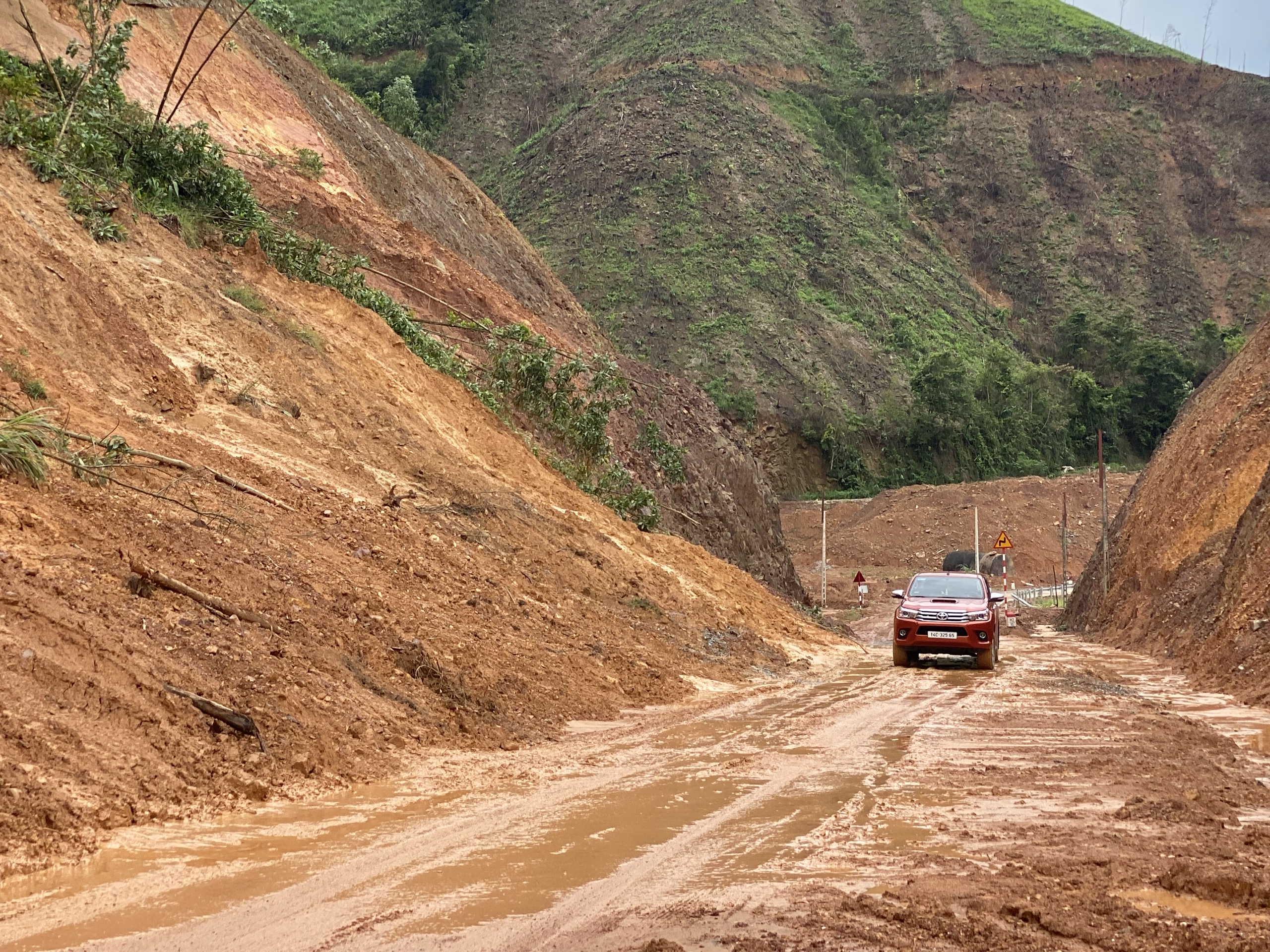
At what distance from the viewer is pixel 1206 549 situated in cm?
2445

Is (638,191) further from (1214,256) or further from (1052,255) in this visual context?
(1214,256)

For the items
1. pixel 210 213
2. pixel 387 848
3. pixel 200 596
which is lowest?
pixel 387 848

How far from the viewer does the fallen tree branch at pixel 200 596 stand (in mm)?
9047

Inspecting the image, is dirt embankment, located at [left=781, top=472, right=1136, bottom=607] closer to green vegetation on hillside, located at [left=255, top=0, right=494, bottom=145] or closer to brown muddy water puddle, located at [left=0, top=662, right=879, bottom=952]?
green vegetation on hillside, located at [left=255, top=0, right=494, bottom=145]

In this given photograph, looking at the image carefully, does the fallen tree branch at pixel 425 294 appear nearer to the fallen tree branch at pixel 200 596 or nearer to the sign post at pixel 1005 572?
the sign post at pixel 1005 572

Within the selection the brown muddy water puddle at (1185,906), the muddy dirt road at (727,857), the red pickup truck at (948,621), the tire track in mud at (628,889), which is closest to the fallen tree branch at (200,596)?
the muddy dirt road at (727,857)

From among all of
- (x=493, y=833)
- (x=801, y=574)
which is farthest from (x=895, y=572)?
(x=493, y=833)

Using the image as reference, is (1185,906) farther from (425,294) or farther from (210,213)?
(425,294)

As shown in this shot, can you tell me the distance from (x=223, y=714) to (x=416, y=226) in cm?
2737

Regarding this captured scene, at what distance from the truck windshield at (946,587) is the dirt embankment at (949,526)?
32.5 m

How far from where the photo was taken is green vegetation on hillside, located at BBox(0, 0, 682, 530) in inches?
674

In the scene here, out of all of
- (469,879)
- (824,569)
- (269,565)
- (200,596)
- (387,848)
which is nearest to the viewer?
(469,879)

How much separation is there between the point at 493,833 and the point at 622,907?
5.41ft

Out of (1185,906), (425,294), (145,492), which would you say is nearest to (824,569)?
(425,294)
